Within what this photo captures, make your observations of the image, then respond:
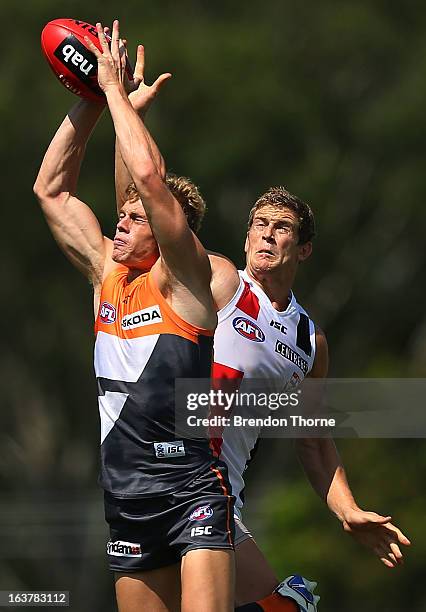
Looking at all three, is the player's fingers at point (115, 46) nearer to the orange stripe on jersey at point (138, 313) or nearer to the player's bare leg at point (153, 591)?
the orange stripe on jersey at point (138, 313)

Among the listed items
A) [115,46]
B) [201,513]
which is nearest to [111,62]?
[115,46]

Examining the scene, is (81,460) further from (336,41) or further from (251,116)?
(336,41)

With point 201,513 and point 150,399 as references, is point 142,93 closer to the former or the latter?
point 150,399

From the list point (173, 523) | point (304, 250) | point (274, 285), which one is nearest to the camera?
point (173, 523)

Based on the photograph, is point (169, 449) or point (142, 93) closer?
point (169, 449)

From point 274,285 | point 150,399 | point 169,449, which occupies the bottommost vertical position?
point 169,449

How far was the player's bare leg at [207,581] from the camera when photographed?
6.18 metres

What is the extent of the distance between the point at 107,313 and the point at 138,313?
25 cm

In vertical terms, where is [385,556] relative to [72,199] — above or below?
below

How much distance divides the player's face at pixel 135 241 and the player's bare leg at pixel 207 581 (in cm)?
142

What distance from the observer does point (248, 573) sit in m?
7.21

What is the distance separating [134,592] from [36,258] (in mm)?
15382

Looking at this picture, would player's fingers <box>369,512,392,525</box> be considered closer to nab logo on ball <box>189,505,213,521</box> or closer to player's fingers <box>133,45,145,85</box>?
nab logo on ball <box>189,505,213,521</box>

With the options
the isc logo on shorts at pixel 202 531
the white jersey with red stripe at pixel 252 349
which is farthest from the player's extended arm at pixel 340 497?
the isc logo on shorts at pixel 202 531
